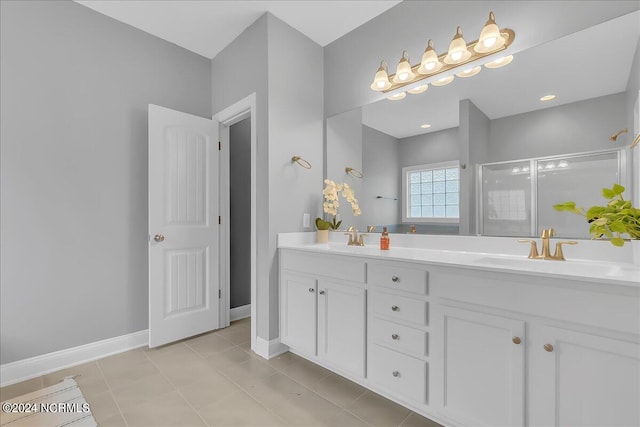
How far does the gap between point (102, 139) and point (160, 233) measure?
33.7 inches

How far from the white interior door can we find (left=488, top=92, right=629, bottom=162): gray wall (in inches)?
92.2

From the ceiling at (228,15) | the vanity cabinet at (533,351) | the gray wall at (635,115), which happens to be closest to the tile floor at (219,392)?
the vanity cabinet at (533,351)

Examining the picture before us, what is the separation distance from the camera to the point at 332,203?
2508 millimetres

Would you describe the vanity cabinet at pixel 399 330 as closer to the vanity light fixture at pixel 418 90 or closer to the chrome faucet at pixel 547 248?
the chrome faucet at pixel 547 248

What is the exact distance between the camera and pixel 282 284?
7.43 feet

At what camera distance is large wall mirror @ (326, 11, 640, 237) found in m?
1.39

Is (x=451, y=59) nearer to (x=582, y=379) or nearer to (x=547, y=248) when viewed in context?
(x=547, y=248)

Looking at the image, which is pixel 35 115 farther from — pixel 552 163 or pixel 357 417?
pixel 552 163

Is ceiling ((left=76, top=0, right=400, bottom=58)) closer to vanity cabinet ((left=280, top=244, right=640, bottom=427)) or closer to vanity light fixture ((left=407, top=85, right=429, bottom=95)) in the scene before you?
vanity light fixture ((left=407, top=85, right=429, bottom=95))

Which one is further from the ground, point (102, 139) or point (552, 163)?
point (102, 139)

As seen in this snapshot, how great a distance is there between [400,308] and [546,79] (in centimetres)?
145

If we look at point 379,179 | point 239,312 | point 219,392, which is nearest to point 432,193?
point 379,179

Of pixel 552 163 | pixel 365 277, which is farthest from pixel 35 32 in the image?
pixel 552 163

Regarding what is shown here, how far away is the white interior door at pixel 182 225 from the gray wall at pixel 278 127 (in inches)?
23.6
